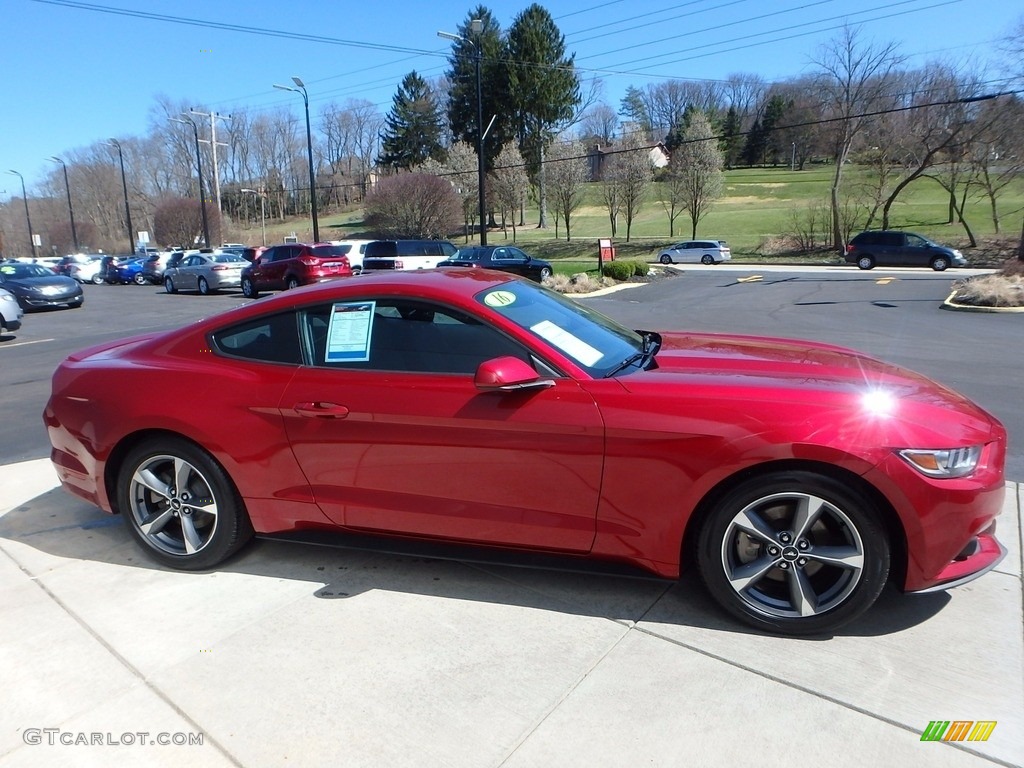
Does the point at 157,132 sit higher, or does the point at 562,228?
the point at 157,132

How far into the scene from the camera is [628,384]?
310 centimetres

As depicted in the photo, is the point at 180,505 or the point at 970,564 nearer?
the point at 970,564

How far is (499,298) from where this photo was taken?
11.6ft

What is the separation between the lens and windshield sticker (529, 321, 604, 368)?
329cm

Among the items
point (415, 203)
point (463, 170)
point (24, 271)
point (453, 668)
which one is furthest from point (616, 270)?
point (463, 170)

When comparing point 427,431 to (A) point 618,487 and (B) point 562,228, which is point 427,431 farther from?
(B) point 562,228

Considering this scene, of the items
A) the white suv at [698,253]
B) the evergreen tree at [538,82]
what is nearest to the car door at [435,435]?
the white suv at [698,253]

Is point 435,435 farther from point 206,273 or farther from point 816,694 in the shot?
point 206,273

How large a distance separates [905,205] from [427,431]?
6713 cm

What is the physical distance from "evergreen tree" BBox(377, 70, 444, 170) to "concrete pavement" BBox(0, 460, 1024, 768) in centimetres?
8456

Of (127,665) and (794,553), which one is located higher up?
(794,553)

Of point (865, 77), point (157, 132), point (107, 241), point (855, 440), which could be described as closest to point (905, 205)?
point (865, 77)

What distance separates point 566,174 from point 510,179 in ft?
29.9

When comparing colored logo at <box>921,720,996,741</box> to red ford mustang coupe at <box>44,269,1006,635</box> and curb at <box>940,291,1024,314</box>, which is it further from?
curb at <box>940,291,1024,314</box>
